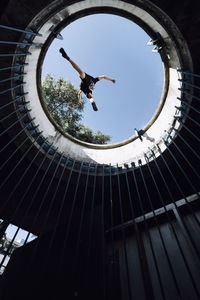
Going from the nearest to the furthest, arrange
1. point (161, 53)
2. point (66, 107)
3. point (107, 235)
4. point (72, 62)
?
1. point (107, 235)
2. point (161, 53)
3. point (72, 62)
4. point (66, 107)

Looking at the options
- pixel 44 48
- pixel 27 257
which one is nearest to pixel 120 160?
pixel 27 257

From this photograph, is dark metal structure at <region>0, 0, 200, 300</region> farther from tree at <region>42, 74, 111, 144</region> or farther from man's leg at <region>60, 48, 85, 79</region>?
tree at <region>42, 74, 111, 144</region>

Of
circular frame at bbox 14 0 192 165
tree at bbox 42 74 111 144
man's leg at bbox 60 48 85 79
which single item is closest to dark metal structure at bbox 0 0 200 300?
circular frame at bbox 14 0 192 165

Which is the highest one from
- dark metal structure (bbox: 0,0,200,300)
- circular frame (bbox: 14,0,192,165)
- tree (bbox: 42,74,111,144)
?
tree (bbox: 42,74,111,144)

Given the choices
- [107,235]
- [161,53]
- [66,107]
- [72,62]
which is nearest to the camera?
[107,235]

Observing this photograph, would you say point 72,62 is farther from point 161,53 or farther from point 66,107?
point 66,107

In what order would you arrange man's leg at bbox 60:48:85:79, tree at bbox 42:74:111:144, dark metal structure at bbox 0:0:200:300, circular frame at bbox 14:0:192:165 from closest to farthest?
1. dark metal structure at bbox 0:0:200:300
2. circular frame at bbox 14:0:192:165
3. man's leg at bbox 60:48:85:79
4. tree at bbox 42:74:111:144

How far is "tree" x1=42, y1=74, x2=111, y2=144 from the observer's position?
9.09m

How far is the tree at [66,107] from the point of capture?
9.09 metres

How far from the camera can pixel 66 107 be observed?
9938 mm

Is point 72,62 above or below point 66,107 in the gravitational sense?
below

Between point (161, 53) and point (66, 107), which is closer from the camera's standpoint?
point (161, 53)

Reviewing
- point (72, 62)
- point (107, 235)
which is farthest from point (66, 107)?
point (107, 235)

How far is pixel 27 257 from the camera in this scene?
346 cm
